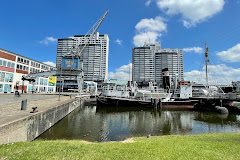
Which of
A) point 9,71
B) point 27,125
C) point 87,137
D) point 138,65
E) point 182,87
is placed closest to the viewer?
point 27,125

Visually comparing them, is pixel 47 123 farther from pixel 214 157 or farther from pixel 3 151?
pixel 214 157

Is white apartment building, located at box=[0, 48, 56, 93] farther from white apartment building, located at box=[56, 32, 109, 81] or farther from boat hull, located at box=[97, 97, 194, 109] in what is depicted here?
white apartment building, located at box=[56, 32, 109, 81]

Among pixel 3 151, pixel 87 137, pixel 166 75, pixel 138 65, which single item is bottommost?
pixel 87 137

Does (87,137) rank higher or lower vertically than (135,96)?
lower

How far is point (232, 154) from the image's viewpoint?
522cm

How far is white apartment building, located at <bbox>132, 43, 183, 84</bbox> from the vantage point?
150 m

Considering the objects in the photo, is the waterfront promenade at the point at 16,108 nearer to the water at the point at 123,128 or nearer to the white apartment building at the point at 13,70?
the water at the point at 123,128

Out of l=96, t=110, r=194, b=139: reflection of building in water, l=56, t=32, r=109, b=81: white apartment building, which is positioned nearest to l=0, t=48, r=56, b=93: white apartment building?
l=96, t=110, r=194, b=139: reflection of building in water

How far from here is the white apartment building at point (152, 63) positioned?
149500 mm

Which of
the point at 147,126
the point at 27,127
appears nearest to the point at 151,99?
the point at 147,126

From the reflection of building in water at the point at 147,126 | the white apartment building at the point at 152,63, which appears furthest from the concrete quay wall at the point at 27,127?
the white apartment building at the point at 152,63

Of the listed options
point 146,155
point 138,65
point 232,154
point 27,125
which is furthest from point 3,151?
point 138,65

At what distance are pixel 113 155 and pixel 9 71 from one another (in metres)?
50.2

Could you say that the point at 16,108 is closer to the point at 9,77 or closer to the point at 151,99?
the point at 151,99
